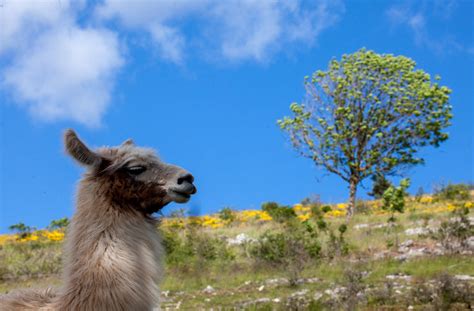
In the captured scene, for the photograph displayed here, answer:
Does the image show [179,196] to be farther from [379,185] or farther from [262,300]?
[379,185]

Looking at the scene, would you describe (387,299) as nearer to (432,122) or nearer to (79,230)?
(79,230)

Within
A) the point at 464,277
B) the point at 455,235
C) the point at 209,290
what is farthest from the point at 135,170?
the point at 455,235

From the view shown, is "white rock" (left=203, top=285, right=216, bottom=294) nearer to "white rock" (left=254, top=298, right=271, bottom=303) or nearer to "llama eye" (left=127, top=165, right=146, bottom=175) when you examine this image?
"white rock" (left=254, top=298, right=271, bottom=303)

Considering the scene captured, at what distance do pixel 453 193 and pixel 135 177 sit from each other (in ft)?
88.6

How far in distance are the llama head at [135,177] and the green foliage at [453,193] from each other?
1036 inches

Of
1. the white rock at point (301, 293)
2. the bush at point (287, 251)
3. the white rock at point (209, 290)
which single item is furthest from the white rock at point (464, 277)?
the white rock at point (209, 290)

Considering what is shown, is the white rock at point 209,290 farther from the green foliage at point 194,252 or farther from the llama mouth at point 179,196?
the llama mouth at point 179,196

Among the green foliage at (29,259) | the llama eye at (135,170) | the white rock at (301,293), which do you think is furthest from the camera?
the green foliage at (29,259)

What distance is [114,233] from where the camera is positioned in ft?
14.5

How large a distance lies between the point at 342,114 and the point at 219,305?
2374cm

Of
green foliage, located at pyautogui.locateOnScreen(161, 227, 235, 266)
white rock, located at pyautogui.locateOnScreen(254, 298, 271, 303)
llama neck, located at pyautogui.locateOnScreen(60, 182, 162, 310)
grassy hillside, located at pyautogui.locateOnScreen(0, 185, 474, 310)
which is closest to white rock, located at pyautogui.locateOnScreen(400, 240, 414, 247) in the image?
grassy hillside, located at pyautogui.locateOnScreen(0, 185, 474, 310)

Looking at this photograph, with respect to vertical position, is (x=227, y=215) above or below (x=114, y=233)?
above

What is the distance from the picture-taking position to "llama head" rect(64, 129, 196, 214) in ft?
15.1

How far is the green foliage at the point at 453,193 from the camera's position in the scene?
1148 inches
